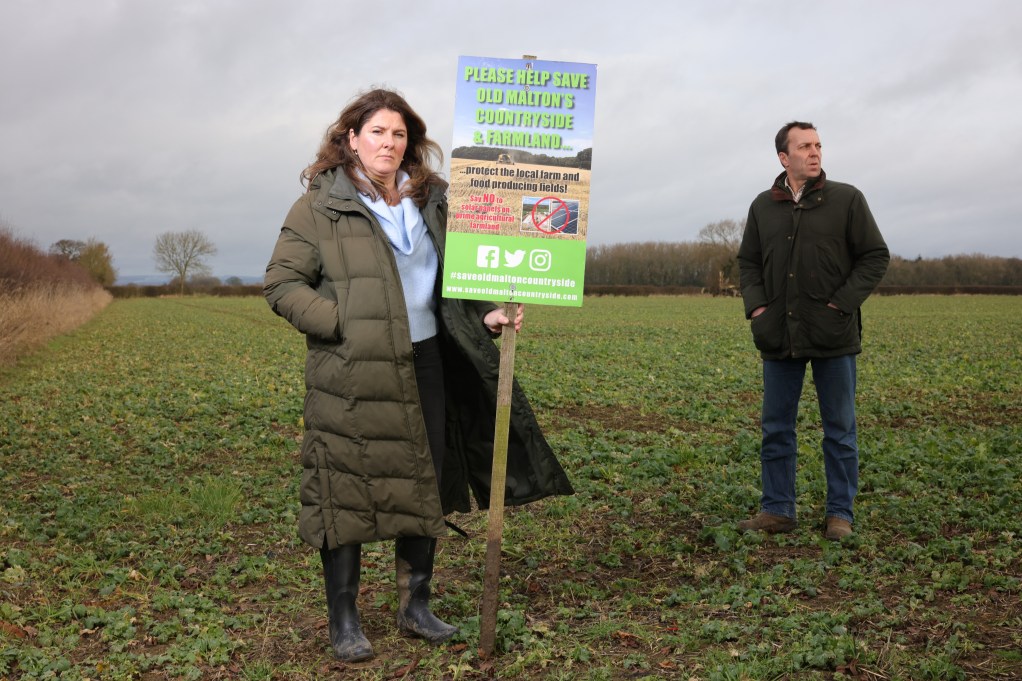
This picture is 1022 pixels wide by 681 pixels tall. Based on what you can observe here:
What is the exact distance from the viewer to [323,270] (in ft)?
12.9

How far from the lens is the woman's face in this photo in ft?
13.2

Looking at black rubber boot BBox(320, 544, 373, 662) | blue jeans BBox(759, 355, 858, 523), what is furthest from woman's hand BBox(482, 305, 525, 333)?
blue jeans BBox(759, 355, 858, 523)

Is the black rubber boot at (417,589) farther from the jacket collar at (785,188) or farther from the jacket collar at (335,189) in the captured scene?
the jacket collar at (785,188)

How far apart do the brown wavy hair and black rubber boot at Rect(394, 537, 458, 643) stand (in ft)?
5.21

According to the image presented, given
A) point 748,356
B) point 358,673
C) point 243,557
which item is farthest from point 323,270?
point 748,356

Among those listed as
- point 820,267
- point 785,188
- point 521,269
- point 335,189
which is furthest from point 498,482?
point 785,188

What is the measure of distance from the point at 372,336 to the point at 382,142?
86 centimetres

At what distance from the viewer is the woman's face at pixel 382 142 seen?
4.02 m

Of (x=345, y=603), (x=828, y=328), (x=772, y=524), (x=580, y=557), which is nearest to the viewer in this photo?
(x=345, y=603)

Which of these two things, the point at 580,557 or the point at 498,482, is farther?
the point at 580,557

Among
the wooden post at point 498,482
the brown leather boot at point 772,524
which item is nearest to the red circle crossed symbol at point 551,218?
the wooden post at point 498,482

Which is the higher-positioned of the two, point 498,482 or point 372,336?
point 372,336

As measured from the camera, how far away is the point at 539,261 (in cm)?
412

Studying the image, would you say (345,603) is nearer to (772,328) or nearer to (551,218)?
(551,218)
